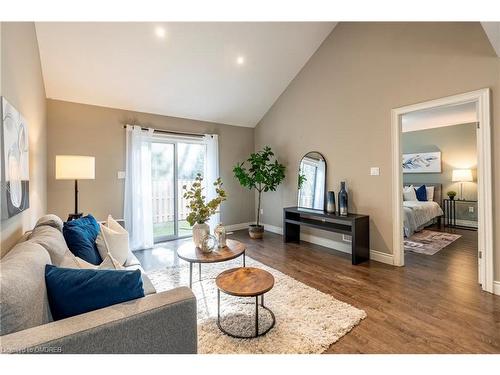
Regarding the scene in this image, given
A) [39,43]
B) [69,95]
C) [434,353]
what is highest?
[39,43]

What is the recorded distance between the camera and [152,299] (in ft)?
3.56

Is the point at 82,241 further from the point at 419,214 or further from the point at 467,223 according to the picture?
the point at 467,223

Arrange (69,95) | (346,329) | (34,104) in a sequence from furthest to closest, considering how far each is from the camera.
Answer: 1. (69,95)
2. (34,104)
3. (346,329)

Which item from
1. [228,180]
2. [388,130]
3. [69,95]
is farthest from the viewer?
[228,180]

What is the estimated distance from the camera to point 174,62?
3.47m

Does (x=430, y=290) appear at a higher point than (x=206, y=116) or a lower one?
lower

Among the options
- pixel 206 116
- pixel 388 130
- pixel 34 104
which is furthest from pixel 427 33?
pixel 34 104

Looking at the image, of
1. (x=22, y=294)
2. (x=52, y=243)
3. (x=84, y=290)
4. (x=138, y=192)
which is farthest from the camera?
(x=138, y=192)

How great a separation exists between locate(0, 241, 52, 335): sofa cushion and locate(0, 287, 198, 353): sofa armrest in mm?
66

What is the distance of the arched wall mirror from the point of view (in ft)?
13.2

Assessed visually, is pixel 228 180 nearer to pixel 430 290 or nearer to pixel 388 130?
pixel 388 130

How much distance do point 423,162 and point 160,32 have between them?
6.55 meters

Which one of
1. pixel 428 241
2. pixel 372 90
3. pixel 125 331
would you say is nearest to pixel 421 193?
pixel 428 241

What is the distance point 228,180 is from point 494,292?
14.0 ft
